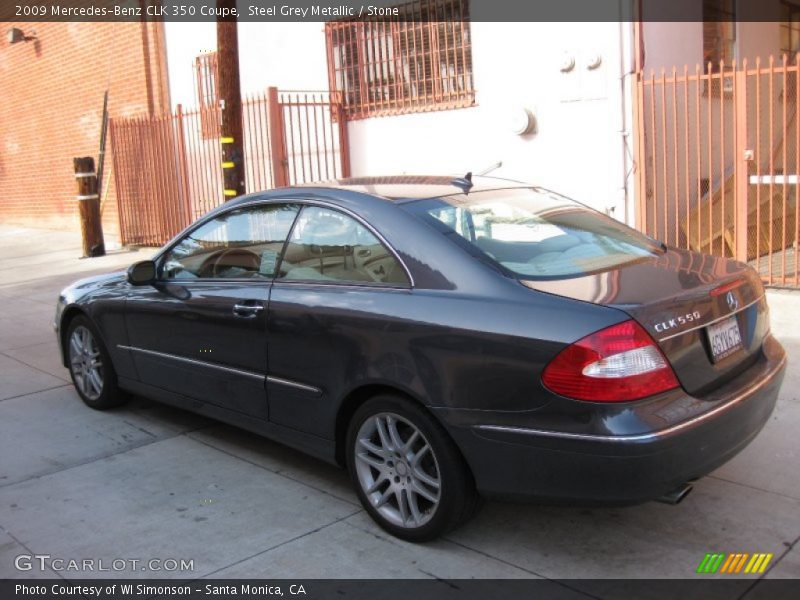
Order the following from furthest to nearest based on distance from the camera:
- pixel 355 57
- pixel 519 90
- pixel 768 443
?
1. pixel 355 57
2. pixel 519 90
3. pixel 768 443

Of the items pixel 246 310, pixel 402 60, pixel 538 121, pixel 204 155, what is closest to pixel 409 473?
pixel 246 310

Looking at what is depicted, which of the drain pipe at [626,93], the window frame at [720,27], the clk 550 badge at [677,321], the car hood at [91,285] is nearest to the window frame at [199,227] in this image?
the car hood at [91,285]

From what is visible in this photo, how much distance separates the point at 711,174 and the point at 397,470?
6.28 meters

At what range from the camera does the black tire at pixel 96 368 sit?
564 cm

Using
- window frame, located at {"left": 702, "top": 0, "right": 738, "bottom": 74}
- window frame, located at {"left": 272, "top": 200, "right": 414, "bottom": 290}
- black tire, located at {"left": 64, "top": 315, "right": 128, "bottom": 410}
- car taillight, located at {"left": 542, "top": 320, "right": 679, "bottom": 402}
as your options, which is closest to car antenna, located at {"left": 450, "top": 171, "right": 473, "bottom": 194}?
window frame, located at {"left": 272, "top": 200, "right": 414, "bottom": 290}

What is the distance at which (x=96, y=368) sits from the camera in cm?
576

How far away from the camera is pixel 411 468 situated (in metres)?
3.64

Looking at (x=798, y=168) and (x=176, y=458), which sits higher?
(x=798, y=168)

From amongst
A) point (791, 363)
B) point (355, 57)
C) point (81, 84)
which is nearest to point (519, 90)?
point (355, 57)

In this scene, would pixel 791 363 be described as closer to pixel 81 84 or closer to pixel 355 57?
pixel 355 57

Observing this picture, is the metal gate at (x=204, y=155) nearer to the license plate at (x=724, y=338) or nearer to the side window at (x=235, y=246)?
the side window at (x=235, y=246)

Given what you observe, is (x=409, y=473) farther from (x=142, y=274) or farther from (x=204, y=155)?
(x=204, y=155)
